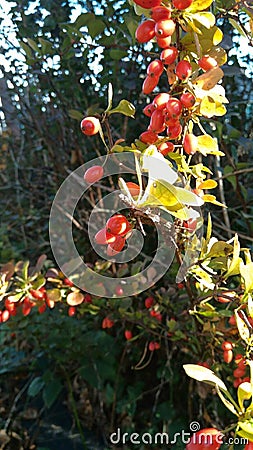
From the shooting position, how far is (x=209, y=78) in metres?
0.51

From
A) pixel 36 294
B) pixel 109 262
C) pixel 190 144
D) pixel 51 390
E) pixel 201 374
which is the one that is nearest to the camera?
pixel 201 374

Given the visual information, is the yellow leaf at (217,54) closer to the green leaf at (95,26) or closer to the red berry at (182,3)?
the red berry at (182,3)

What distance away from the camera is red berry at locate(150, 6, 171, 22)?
48 cm

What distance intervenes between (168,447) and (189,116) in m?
1.02

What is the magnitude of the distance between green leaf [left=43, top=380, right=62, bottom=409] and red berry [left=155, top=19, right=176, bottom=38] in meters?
1.12

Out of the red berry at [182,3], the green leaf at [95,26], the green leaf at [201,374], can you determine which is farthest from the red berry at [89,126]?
the green leaf at [95,26]

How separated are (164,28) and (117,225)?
188 mm

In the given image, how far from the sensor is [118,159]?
0.58 metres

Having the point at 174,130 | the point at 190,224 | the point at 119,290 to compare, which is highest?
the point at 174,130

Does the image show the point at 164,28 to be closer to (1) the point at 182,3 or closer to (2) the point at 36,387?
(1) the point at 182,3

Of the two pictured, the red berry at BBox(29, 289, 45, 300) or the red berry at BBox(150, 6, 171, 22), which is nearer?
the red berry at BBox(150, 6, 171, 22)

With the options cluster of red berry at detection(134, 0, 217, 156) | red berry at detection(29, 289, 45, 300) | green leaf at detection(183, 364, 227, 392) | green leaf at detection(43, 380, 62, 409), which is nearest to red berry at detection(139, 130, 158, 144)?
cluster of red berry at detection(134, 0, 217, 156)

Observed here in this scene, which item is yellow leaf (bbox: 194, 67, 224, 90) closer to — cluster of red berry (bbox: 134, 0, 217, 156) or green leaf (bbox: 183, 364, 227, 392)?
cluster of red berry (bbox: 134, 0, 217, 156)

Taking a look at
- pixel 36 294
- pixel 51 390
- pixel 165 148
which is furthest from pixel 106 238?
pixel 51 390
